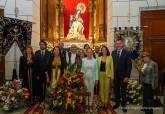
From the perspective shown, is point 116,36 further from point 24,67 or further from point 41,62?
point 24,67

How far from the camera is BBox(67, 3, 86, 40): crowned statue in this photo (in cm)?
1362

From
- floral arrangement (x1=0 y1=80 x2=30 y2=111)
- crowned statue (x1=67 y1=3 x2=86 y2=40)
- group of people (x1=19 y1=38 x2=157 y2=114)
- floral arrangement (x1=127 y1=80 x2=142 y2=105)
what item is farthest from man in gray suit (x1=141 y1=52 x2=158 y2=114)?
crowned statue (x1=67 y1=3 x2=86 y2=40)

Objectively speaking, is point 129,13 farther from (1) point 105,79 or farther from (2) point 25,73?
(2) point 25,73

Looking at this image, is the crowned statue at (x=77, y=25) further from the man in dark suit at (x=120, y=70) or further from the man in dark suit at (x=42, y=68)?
the man in dark suit at (x=120, y=70)

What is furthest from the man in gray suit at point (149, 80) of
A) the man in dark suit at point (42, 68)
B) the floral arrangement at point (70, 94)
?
the man in dark suit at point (42, 68)

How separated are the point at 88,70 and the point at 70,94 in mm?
786

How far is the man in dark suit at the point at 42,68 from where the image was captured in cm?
911

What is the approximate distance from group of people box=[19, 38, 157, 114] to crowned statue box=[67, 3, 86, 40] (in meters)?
3.92

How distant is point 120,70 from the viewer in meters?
8.50

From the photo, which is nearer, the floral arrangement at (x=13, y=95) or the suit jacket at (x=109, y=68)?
the floral arrangement at (x=13, y=95)

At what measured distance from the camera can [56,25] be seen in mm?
13828

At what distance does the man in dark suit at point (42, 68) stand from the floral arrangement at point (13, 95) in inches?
22.9

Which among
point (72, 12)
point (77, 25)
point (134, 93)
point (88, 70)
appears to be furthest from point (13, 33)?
point (72, 12)

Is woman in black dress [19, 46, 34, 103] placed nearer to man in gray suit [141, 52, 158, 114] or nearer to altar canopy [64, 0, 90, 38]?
man in gray suit [141, 52, 158, 114]
